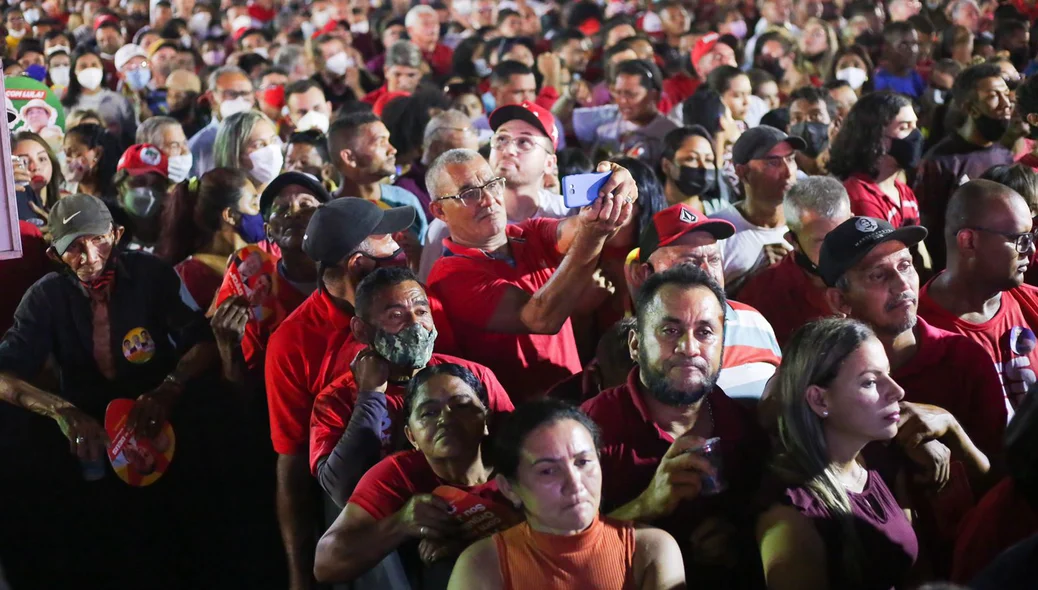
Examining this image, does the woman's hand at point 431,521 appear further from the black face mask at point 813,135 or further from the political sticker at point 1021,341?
the black face mask at point 813,135

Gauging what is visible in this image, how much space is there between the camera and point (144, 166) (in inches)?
243

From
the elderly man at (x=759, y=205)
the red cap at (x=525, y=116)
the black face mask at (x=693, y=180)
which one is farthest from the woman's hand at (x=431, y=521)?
the black face mask at (x=693, y=180)

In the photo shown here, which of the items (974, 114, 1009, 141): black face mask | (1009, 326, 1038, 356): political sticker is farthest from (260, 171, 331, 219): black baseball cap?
(974, 114, 1009, 141): black face mask

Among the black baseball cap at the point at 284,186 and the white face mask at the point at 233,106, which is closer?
the black baseball cap at the point at 284,186

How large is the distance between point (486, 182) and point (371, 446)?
4.41ft

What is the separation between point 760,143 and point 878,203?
2.08ft

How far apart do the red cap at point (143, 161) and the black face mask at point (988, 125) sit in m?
4.12

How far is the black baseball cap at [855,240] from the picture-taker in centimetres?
380

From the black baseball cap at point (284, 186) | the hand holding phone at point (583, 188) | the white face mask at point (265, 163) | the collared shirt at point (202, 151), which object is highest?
the collared shirt at point (202, 151)

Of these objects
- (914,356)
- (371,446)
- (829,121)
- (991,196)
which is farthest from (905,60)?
(371,446)

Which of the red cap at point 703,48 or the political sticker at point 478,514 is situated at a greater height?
the red cap at point 703,48

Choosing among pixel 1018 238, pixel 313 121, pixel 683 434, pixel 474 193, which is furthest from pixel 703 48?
pixel 683 434

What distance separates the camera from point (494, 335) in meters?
4.22

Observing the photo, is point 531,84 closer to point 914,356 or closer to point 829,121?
point 829,121
